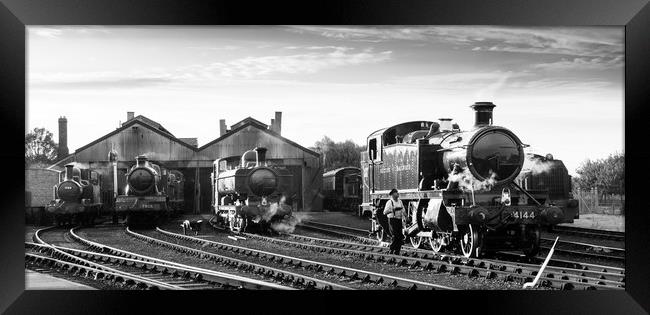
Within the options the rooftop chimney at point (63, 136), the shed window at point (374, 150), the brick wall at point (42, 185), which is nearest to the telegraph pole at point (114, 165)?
the brick wall at point (42, 185)

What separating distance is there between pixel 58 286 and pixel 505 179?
7.58m

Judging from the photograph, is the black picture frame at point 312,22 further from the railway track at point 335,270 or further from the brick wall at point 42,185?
the brick wall at point 42,185

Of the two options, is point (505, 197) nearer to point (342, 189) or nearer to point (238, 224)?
point (238, 224)

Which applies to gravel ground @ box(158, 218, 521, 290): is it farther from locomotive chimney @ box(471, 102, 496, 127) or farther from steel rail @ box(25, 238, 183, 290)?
steel rail @ box(25, 238, 183, 290)

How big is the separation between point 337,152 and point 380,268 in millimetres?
4515

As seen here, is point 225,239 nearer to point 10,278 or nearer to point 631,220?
point 10,278

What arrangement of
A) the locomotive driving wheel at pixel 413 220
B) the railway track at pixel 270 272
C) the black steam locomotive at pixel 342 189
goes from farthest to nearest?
the black steam locomotive at pixel 342 189 → the locomotive driving wheel at pixel 413 220 → the railway track at pixel 270 272

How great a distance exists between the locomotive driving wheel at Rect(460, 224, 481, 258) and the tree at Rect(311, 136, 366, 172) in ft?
10.8

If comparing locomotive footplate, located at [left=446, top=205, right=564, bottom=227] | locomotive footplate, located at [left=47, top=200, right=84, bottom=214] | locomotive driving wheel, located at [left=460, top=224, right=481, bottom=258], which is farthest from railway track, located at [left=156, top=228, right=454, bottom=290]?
locomotive footplate, located at [left=47, top=200, right=84, bottom=214]

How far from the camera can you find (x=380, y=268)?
1272cm

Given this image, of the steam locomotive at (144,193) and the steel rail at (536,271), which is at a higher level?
the steam locomotive at (144,193)

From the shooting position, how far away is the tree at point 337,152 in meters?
15.1

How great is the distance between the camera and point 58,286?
445 inches

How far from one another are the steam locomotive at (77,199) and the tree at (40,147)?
4.39 metres
